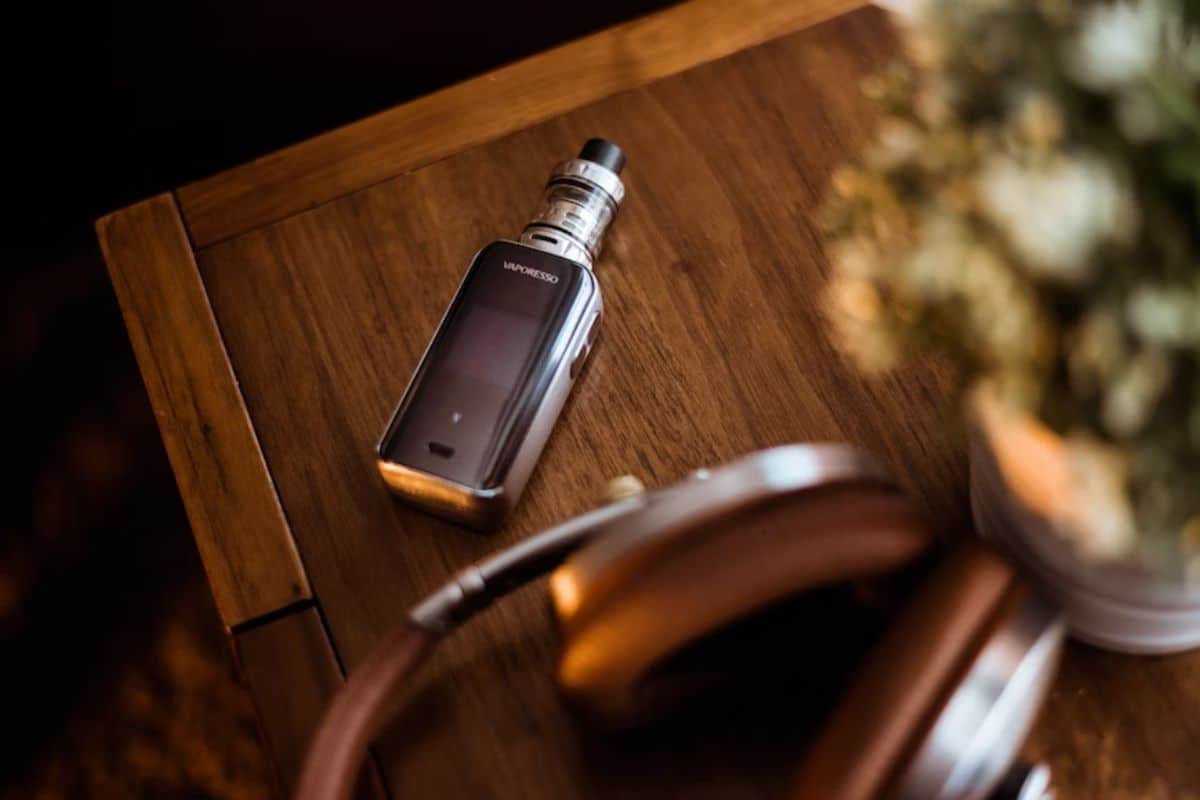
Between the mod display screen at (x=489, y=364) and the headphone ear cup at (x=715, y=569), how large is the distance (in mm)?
132

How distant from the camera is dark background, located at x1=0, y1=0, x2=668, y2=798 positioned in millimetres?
964

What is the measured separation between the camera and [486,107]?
66 cm

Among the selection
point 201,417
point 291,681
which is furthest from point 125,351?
point 291,681

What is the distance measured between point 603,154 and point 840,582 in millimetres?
268

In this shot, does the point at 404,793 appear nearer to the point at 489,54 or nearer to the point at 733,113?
the point at 733,113

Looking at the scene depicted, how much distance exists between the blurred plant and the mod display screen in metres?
0.21

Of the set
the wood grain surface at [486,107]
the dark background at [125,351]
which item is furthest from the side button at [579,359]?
the dark background at [125,351]

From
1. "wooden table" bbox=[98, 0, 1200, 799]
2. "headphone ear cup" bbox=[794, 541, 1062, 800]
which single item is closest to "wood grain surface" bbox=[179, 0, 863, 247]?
"wooden table" bbox=[98, 0, 1200, 799]

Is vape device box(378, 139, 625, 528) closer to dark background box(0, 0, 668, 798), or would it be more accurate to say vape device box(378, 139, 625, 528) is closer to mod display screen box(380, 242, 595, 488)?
mod display screen box(380, 242, 595, 488)

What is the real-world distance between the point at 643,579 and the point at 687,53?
0.37m

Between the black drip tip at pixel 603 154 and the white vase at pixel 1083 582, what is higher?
the black drip tip at pixel 603 154

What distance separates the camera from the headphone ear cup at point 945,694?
1.26ft

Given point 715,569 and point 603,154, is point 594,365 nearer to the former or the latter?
point 603,154

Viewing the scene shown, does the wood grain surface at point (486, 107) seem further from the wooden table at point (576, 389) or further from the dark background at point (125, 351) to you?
the dark background at point (125, 351)
